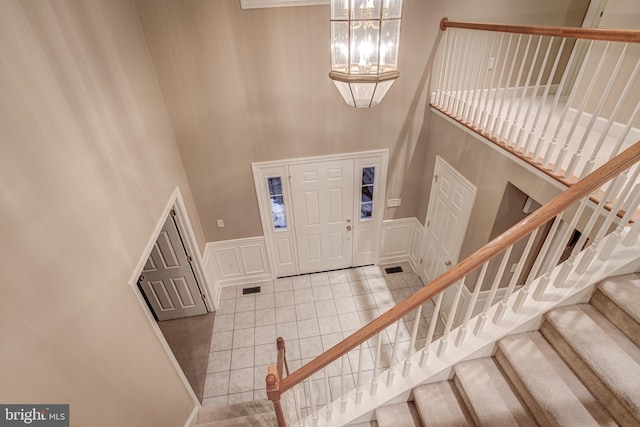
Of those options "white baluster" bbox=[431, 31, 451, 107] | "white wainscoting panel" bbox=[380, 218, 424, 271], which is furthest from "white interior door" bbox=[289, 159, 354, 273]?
"white baluster" bbox=[431, 31, 451, 107]

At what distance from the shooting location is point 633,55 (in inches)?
106

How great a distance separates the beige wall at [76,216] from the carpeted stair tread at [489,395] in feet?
7.29

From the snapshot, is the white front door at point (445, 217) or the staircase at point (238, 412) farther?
the white front door at point (445, 217)

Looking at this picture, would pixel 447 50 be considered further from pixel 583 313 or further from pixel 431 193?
pixel 583 313

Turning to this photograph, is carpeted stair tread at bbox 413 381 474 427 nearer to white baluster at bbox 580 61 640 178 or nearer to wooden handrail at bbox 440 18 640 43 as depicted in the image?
white baluster at bbox 580 61 640 178

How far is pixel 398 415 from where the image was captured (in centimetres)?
207

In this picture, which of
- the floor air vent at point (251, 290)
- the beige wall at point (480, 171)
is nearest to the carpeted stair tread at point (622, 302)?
the beige wall at point (480, 171)

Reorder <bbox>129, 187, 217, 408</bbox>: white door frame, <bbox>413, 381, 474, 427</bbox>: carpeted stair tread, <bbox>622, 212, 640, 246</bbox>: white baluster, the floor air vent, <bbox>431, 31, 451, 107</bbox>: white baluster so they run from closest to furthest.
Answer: <bbox>622, 212, 640, 246</bbox>: white baluster, <bbox>413, 381, 474, 427</bbox>: carpeted stair tread, <bbox>129, 187, 217, 408</bbox>: white door frame, <bbox>431, 31, 451, 107</bbox>: white baluster, the floor air vent

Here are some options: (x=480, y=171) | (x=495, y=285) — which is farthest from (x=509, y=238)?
(x=480, y=171)

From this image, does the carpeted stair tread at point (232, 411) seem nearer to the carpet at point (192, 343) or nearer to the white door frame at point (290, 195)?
the carpet at point (192, 343)

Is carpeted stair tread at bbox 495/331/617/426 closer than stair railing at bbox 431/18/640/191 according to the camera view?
Yes

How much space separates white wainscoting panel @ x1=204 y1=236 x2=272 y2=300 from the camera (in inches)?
183

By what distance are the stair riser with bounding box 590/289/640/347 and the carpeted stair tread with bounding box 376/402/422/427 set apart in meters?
1.29

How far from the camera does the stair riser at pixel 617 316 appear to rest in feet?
5.49
